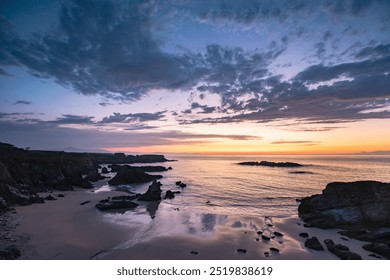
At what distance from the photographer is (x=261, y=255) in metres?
14.9

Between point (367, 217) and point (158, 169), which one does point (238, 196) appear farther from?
point (158, 169)

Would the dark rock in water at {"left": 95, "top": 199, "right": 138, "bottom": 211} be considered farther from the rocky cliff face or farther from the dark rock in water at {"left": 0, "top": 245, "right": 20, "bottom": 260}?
the dark rock in water at {"left": 0, "top": 245, "right": 20, "bottom": 260}

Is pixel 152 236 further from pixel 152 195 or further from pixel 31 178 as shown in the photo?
pixel 31 178

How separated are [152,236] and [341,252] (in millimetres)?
12688

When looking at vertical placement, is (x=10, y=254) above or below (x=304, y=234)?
above

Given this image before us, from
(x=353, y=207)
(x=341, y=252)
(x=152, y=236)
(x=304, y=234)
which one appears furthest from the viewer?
(x=353, y=207)

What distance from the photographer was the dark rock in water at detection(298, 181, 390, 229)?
797 inches

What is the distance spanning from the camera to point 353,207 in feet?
70.5

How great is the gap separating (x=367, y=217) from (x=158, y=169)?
3168 inches

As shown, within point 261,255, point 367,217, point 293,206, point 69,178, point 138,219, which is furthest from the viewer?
point 69,178

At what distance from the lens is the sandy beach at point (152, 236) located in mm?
14812

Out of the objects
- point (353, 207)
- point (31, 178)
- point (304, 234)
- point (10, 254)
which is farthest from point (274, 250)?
point (31, 178)
